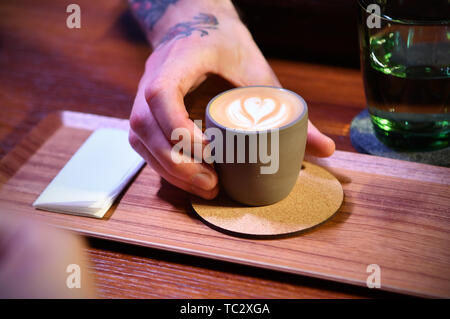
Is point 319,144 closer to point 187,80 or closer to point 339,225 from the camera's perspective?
point 339,225

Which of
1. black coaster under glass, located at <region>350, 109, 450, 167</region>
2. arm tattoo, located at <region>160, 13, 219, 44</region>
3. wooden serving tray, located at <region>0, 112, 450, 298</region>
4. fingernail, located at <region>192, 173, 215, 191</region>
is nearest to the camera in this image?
wooden serving tray, located at <region>0, 112, 450, 298</region>

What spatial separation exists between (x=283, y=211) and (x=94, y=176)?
0.36 m

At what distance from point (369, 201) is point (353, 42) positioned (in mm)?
547

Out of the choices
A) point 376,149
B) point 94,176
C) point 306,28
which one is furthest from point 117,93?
point 376,149

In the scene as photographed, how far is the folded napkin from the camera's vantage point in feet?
2.64

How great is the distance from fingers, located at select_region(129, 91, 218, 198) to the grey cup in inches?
1.1

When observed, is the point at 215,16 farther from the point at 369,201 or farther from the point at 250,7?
the point at 369,201

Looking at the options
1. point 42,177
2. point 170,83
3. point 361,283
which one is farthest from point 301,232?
point 42,177

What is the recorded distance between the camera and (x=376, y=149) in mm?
935

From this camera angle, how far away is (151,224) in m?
0.77

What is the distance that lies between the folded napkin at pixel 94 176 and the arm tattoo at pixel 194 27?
0.24 m

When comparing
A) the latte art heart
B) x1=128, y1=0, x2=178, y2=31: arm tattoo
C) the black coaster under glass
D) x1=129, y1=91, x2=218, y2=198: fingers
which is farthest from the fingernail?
x1=128, y1=0, x2=178, y2=31: arm tattoo

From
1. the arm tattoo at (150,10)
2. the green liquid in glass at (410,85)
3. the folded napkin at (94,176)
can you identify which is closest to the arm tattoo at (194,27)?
the arm tattoo at (150,10)

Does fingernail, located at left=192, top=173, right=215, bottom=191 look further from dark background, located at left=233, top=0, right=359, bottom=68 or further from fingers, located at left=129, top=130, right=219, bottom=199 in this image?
dark background, located at left=233, top=0, right=359, bottom=68
